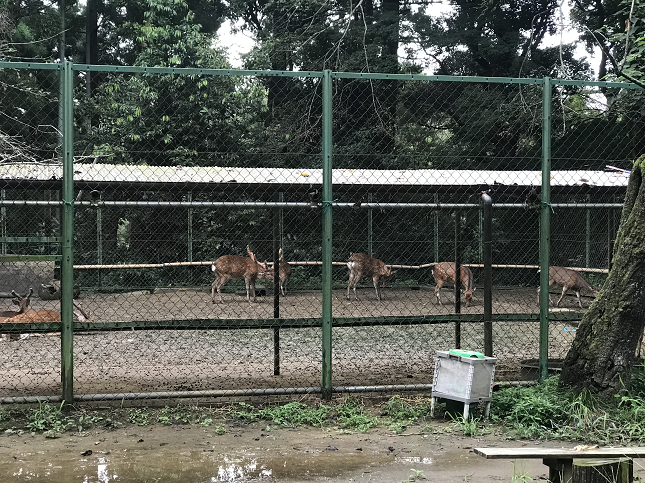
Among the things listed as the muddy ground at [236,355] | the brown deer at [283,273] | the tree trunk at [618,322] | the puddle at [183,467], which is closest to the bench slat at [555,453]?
the puddle at [183,467]

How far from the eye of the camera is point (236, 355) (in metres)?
8.59

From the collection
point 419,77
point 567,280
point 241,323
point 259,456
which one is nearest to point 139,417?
point 241,323

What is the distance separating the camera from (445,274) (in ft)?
47.1

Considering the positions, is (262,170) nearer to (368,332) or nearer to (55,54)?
(368,332)

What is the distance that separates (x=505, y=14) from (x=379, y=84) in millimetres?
6795

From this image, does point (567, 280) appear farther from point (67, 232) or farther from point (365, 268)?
point (67, 232)

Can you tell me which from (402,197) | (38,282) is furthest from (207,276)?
(402,197)

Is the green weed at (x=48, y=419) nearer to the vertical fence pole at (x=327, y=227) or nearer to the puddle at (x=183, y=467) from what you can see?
the puddle at (x=183, y=467)

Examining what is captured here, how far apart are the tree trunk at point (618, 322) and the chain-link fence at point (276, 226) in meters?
0.70

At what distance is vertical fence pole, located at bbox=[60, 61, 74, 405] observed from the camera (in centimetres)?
520

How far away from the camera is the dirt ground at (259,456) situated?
13.5 feet

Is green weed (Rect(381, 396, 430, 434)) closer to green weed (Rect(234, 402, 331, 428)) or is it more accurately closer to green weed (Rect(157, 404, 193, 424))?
green weed (Rect(234, 402, 331, 428))

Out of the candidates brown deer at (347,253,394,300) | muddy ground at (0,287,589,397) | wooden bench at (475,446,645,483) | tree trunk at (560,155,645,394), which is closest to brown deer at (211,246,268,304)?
muddy ground at (0,287,589,397)

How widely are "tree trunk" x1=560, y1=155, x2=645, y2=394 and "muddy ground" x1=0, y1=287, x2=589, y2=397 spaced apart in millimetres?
1553
